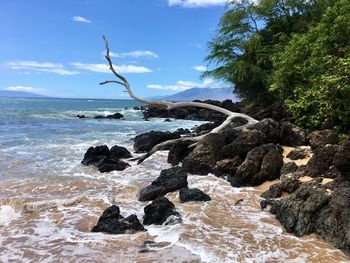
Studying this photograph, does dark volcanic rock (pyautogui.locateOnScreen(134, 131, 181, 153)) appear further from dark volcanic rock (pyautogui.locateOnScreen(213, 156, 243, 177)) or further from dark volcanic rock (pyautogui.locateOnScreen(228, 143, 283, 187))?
dark volcanic rock (pyautogui.locateOnScreen(228, 143, 283, 187))

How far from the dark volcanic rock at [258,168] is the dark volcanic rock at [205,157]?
125cm

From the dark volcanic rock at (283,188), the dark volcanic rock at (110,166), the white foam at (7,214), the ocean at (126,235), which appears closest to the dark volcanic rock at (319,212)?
the ocean at (126,235)

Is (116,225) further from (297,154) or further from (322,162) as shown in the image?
(297,154)

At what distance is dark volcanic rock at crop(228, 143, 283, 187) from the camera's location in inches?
463

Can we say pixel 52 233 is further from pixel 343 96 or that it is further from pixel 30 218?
pixel 343 96

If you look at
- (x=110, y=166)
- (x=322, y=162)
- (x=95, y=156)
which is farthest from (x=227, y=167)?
(x=95, y=156)

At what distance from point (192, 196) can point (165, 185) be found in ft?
3.82

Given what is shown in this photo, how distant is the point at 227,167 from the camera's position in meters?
12.8

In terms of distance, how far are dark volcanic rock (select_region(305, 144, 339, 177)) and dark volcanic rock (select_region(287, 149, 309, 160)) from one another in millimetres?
1837

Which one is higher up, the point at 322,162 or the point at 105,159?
the point at 322,162

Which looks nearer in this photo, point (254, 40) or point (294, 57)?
point (294, 57)

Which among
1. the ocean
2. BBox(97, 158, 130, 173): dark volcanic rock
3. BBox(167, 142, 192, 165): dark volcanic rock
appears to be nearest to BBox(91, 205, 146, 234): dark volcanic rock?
the ocean

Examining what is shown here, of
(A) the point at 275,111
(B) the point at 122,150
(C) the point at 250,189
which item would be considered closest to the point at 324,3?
(A) the point at 275,111

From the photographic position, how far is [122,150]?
17469 mm
